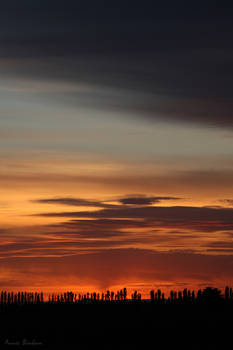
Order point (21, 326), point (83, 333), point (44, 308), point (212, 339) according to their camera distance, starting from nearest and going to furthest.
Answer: point (212, 339) < point (83, 333) < point (21, 326) < point (44, 308)

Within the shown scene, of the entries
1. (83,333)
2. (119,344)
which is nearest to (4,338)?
(83,333)

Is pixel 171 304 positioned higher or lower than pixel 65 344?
higher

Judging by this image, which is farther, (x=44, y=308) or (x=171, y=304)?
(x=44, y=308)

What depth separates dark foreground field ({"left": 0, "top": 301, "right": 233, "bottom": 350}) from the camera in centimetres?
4991

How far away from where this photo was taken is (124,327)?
53531 mm

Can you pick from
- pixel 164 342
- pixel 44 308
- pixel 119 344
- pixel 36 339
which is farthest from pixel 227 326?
pixel 44 308

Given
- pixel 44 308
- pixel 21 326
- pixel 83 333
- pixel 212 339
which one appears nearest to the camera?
pixel 212 339

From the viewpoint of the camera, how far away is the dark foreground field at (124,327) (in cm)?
4991

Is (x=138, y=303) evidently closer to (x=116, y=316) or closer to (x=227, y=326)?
(x=116, y=316)

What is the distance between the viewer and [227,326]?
50.6 meters

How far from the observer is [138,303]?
59.4 metres

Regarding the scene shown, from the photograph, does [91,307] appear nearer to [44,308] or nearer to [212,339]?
[44,308]

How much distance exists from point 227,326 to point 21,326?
18.6 metres

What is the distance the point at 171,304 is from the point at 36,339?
1139 centimetres
